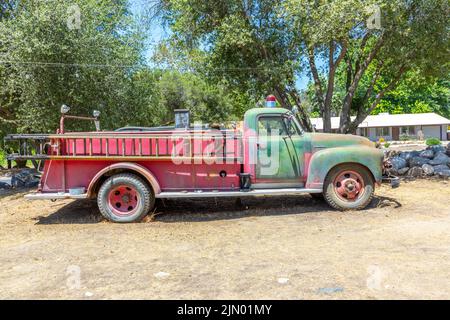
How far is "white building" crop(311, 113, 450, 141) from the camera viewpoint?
5544cm

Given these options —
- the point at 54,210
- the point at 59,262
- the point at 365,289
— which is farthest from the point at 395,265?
the point at 54,210

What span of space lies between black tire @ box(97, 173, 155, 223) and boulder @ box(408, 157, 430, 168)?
8.56 metres

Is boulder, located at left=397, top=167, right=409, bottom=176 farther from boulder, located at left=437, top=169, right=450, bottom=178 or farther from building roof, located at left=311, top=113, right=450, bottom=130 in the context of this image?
building roof, located at left=311, top=113, right=450, bottom=130

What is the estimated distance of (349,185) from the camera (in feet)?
25.3

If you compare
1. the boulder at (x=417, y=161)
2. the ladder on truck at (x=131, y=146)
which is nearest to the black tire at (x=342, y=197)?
the ladder on truck at (x=131, y=146)

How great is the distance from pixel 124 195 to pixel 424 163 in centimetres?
907

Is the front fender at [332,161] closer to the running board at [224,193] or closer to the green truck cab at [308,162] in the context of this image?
the green truck cab at [308,162]

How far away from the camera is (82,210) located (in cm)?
841

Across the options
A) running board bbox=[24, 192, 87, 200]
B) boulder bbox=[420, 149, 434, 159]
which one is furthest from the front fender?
boulder bbox=[420, 149, 434, 159]

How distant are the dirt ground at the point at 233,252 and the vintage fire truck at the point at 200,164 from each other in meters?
0.48

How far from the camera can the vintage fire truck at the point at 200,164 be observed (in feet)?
23.8

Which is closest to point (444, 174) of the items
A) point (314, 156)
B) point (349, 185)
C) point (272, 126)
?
point (349, 185)

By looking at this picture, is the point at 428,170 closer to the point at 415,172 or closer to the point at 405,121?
the point at 415,172

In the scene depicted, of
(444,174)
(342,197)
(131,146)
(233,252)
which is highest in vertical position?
(131,146)
